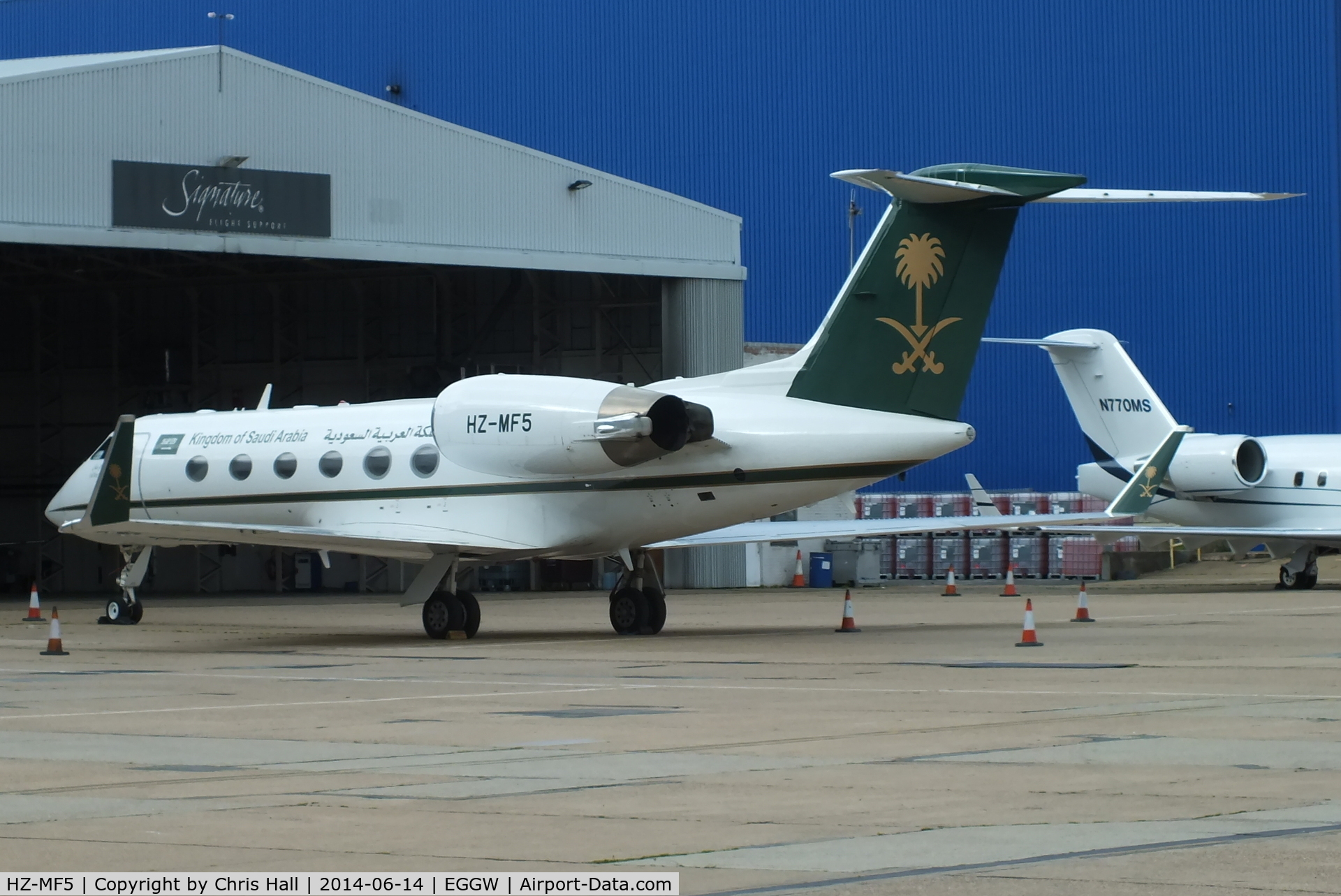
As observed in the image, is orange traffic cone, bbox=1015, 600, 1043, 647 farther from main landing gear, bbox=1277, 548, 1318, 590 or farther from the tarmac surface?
main landing gear, bbox=1277, 548, 1318, 590

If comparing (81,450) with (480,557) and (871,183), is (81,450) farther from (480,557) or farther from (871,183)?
(871,183)

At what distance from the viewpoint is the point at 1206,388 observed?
4438cm

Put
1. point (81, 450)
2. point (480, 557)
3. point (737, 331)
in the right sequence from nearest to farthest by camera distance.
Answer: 1. point (480, 557)
2. point (737, 331)
3. point (81, 450)

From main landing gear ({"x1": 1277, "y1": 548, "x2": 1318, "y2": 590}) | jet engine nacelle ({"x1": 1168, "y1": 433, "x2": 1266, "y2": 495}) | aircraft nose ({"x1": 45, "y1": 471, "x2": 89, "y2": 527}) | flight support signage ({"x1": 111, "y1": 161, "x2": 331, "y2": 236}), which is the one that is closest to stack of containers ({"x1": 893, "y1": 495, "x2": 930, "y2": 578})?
jet engine nacelle ({"x1": 1168, "y1": 433, "x2": 1266, "y2": 495})

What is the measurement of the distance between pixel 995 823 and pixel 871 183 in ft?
40.1

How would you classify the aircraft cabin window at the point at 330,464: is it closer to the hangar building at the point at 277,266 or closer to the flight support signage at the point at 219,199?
the hangar building at the point at 277,266

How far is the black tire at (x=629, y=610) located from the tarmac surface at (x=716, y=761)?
4.66 feet

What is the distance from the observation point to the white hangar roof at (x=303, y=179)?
29281mm

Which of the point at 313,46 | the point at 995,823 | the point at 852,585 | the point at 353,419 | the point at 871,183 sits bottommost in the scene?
the point at 852,585

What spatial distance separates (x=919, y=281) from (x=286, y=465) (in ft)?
29.7

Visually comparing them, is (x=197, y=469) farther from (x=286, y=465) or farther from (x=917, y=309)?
(x=917, y=309)

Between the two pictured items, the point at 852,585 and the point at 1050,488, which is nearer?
the point at 852,585

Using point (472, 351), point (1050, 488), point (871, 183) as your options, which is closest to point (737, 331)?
point (472, 351)

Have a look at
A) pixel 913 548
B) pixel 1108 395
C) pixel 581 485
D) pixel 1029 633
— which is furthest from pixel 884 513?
pixel 1029 633
